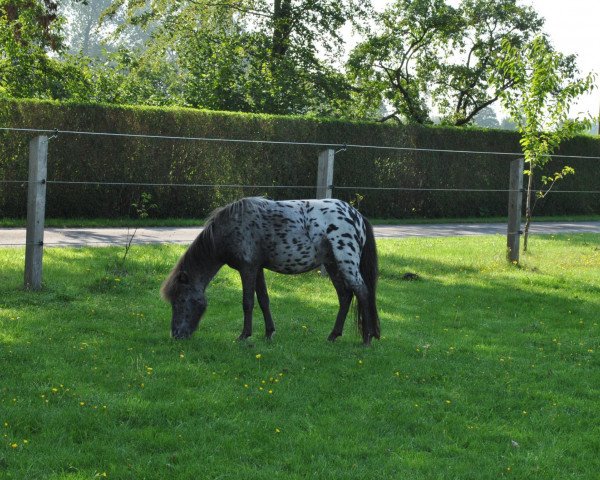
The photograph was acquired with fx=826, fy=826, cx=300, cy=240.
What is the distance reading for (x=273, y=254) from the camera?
7734mm

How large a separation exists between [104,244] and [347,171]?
979 cm

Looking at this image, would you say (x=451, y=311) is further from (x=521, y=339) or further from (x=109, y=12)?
(x=109, y=12)

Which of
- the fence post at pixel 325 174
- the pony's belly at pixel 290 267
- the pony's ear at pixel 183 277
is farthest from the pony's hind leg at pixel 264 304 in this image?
the fence post at pixel 325 174

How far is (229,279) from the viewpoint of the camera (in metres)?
11.2

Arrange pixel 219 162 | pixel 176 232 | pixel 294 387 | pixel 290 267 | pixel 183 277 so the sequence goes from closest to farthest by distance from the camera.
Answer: pixel 294 387
pixel 183 277
pixel 290 267
pixel 176 232
pixel 219 162

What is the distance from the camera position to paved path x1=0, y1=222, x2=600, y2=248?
47.1 ft

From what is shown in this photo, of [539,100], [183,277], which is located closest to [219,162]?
[539,100]

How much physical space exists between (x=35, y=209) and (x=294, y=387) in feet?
15.5

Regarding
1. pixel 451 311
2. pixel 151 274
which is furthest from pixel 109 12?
pixel 451 311

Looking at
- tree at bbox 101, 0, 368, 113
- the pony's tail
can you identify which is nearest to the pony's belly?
the pony's tail

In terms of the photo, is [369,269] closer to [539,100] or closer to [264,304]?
[264,304]

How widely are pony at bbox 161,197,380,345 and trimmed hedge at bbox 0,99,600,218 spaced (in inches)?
443

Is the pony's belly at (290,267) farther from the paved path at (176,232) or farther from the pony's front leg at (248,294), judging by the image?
the paved path at (176,232)

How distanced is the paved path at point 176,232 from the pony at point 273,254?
12.5 ft
